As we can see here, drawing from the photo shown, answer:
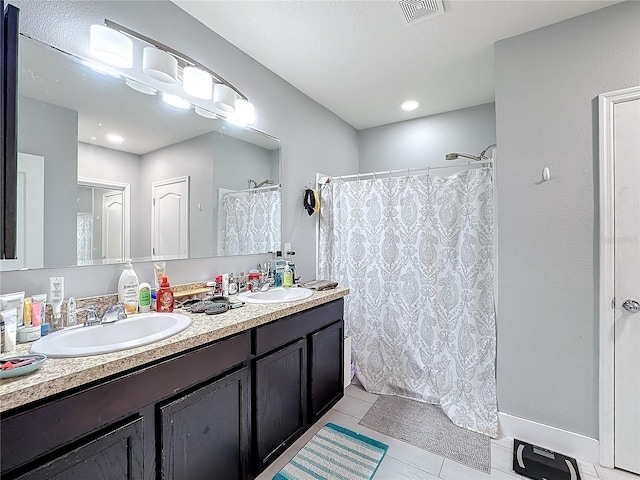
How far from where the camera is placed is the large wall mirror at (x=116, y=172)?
1199mm

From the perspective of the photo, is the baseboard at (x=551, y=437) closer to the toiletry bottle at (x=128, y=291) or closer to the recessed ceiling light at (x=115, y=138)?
the toiletry bottle at (x=128, y=291)

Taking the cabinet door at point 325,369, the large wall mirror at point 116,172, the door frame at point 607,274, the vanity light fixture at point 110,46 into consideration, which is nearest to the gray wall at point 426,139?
the door frame at point 607,274

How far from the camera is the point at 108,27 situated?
1.34 meters

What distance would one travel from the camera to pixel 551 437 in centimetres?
176

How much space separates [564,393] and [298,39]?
8.81ft

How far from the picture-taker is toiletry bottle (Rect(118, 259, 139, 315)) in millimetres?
1371

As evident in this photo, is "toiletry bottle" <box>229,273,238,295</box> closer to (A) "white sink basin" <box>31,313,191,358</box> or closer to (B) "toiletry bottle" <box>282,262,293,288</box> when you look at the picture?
(B) "toiletry bottle" <box>282,262,293,288</box>

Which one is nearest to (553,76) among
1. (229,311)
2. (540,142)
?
(540,142)

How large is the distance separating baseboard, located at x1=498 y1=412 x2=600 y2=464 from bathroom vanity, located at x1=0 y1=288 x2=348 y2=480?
122cm

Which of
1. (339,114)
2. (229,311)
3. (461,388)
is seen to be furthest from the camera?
(339,114)

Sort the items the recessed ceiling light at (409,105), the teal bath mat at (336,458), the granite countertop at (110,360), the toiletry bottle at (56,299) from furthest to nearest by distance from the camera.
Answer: the recessed ceiling light at (409,105)
the teal bath mat at (336,458)
the toiletry bottle at (56,299)
the granite countertop at (110,360)

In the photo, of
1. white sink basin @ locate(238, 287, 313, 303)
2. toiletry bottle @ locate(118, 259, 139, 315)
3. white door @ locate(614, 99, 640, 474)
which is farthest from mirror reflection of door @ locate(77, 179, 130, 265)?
white door @ locate(614, 99, 640, 474)

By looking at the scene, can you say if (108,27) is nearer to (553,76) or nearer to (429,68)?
(429,68)

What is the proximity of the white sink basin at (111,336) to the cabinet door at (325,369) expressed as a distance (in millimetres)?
850
